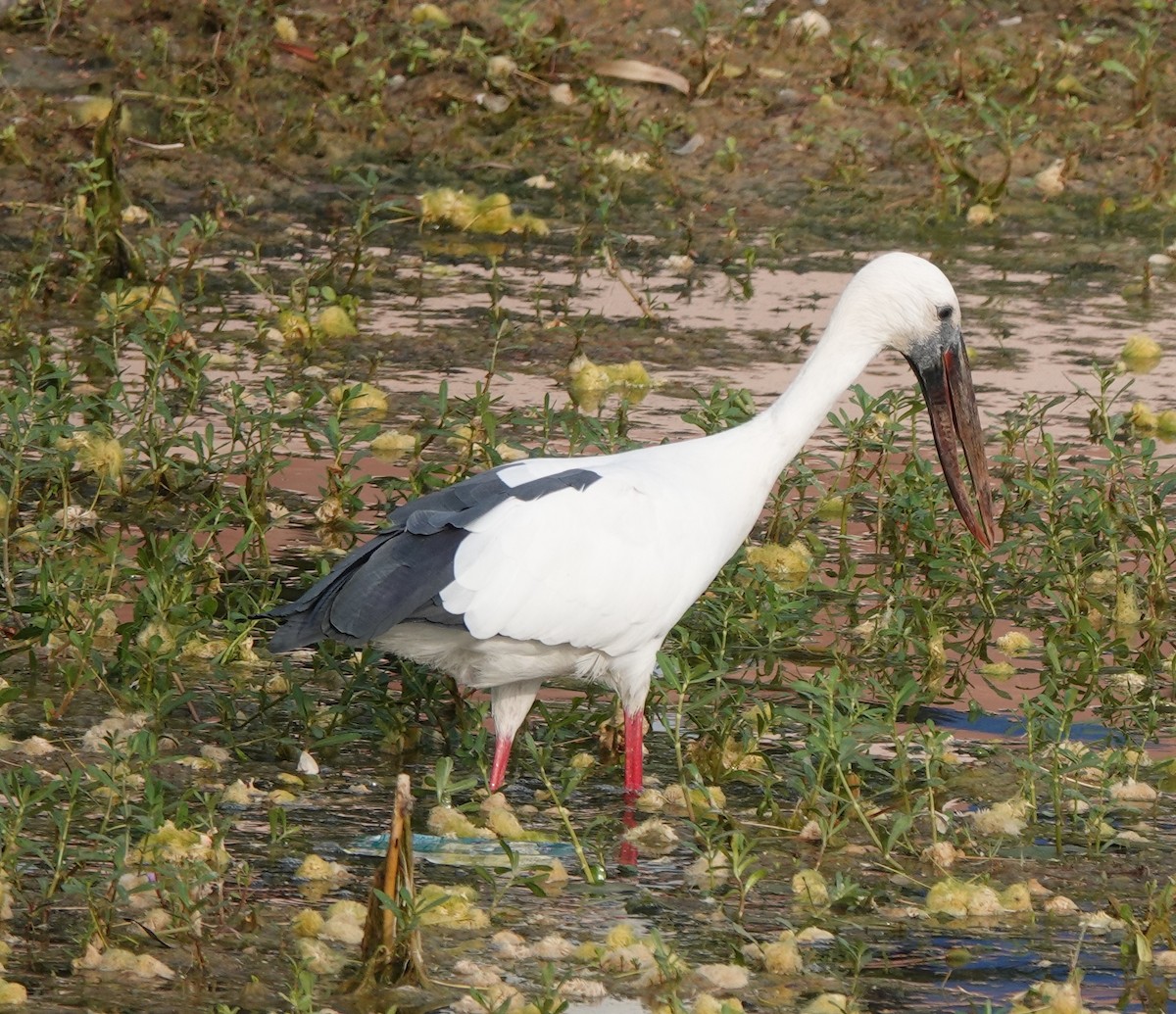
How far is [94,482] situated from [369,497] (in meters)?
0.86

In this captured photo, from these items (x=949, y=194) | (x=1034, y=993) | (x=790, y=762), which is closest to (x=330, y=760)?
(x=790, y=762)

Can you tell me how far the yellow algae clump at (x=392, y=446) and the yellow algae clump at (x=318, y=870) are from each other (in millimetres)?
2644

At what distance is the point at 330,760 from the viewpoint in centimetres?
495

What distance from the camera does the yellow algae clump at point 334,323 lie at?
7.85m

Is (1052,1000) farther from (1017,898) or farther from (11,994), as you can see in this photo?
(11,994)

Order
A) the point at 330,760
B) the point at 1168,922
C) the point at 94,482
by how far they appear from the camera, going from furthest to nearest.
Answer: the point at 94,482 → the point at 330,760 → the point at 1168,922

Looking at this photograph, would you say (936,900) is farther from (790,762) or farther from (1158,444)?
(1158,444)

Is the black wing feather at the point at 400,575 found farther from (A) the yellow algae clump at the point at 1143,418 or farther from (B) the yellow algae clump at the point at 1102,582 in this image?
(A) the yellow algae clump at the point at 1143,418

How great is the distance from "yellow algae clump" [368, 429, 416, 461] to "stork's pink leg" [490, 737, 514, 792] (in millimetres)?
2162

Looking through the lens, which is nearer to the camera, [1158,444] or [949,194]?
[1158,444]

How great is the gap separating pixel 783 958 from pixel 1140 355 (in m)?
4.71

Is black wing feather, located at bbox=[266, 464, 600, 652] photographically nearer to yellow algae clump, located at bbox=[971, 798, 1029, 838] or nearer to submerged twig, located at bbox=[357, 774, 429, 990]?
submerged twig, located at bbox=[357, 774, 429, 990]

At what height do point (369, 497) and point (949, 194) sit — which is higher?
point (949, 194)

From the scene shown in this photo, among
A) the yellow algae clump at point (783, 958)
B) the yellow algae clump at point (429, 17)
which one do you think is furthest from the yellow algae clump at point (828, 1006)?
the yellow algae clump at point (429, 17)
